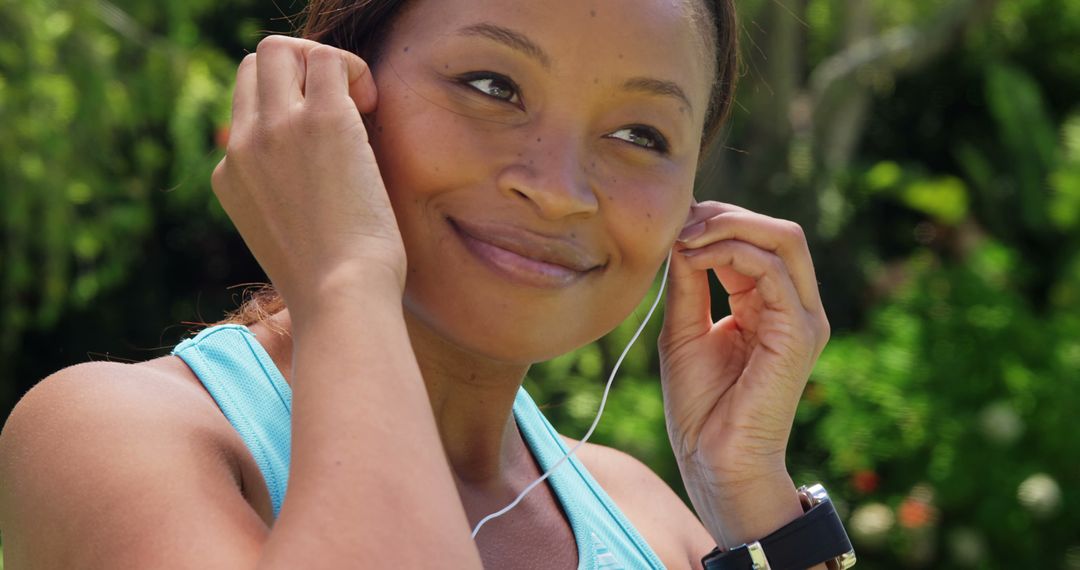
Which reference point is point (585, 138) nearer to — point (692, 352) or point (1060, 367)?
point (692, 352)

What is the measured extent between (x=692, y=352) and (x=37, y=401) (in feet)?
3.91

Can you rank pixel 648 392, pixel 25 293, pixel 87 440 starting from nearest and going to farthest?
pixel 87 440 → pixel 648 392 → pixel 25 293

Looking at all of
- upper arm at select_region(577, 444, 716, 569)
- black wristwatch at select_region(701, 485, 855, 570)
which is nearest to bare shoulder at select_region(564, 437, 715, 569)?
upper arm at select_region(577, 444, 716, 569)

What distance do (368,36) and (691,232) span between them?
0.67 metres

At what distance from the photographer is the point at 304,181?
161 cm

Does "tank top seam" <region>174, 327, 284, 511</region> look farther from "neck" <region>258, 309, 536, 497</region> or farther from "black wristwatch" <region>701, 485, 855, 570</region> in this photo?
"black wristwatch" <region>701, 485, 855, 570</region>

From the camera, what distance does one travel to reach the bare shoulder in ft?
7.66

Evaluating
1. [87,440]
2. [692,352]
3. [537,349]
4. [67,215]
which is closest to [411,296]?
[537,349]

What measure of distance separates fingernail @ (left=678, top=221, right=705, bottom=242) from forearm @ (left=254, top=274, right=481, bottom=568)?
0.85 meters

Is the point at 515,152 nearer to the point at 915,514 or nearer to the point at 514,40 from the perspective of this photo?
the point at 514,40

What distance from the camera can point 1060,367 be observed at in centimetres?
659

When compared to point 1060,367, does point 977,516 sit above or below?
below

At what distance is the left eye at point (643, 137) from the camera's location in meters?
1.91

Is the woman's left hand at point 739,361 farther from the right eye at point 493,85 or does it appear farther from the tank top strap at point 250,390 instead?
the tank top strap at point 250,390
